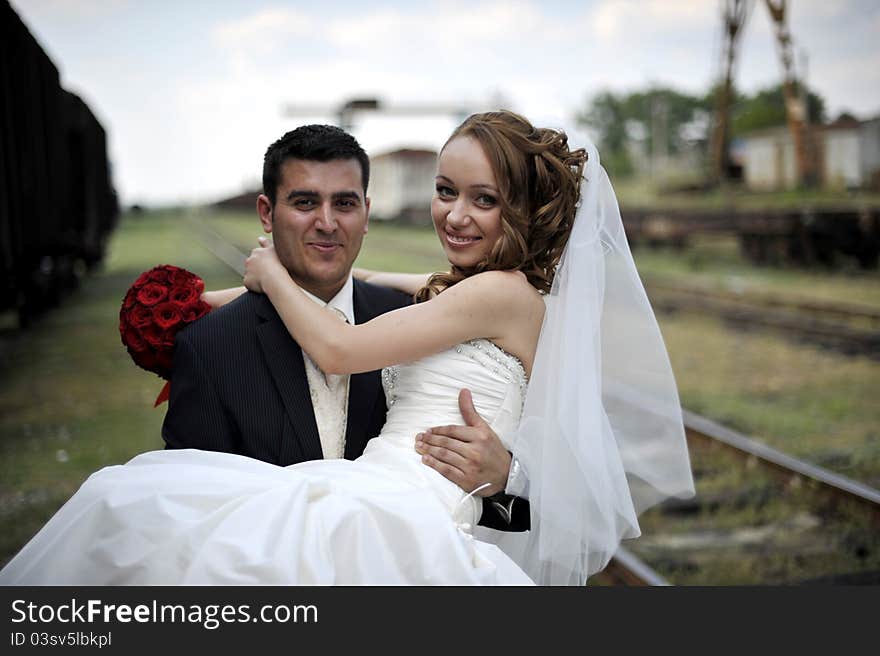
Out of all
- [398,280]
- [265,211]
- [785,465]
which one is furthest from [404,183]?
[265,211]

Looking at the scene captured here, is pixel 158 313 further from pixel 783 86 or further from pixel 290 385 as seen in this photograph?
pixel 783 86

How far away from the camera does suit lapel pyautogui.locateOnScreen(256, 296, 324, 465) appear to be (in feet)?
9.95

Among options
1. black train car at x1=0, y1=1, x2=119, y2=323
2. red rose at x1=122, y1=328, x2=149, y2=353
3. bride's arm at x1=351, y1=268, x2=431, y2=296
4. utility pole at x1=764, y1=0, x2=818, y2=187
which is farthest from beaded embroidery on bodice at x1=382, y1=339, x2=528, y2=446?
utility pole at x1=764, y1=0, x2=818, y2=187

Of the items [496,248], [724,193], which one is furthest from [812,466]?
[724,193]

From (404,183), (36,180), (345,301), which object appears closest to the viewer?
(345,301)

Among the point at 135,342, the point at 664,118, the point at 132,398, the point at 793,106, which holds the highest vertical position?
the point at 664,118

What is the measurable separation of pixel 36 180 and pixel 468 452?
456 inches

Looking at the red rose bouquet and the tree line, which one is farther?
the tree line

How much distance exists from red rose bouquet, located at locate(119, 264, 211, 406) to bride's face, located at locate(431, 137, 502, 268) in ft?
3.00

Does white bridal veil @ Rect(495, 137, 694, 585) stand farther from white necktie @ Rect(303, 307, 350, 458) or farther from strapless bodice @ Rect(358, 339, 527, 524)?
white necktie @ Rect(303, 307, 350, 458)

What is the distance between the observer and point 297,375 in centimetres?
311

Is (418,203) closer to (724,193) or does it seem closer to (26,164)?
(724,193)

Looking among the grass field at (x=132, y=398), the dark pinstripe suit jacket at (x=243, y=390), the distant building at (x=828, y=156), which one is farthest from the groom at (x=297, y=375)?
the distant building at (x=828, y=156)

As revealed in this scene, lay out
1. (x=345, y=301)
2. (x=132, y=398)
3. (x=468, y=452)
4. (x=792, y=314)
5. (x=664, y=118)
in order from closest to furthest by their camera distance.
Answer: (x=468, y=452), (x=345, y=301), (x=132, y=398), (x=792, y=314), (x=664, y=118)
